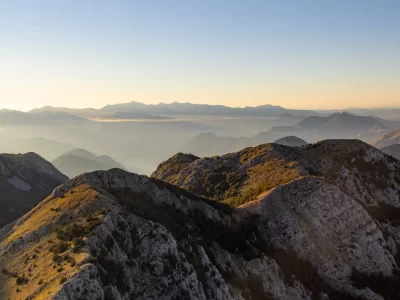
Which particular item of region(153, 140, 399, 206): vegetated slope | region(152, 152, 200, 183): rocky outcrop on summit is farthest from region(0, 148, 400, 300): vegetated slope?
region(152, 152, 200, 183): rocky outcrop on summit

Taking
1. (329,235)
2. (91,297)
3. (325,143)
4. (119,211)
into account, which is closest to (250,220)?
(329,235)

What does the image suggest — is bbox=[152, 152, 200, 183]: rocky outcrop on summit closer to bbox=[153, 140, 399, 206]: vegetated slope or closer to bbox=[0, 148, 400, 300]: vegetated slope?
bbox=[153, 140, 399, 206]: vegetated slope

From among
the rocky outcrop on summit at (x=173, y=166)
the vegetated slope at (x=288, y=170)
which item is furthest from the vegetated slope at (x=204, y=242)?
the rocky outcrop on summit at (x=173, y=166)

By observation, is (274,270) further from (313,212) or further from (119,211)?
(119,211)

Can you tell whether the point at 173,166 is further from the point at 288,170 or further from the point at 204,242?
the point at 204,242

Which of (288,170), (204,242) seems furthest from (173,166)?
(204,242)

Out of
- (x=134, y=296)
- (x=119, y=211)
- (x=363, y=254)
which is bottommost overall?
(x=363, y=254)

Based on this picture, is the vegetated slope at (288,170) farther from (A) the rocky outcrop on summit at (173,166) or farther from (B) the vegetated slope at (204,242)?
(A) the rocky outcrop on summit at (173,166)

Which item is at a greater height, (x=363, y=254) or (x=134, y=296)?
(x=134, y=296)
